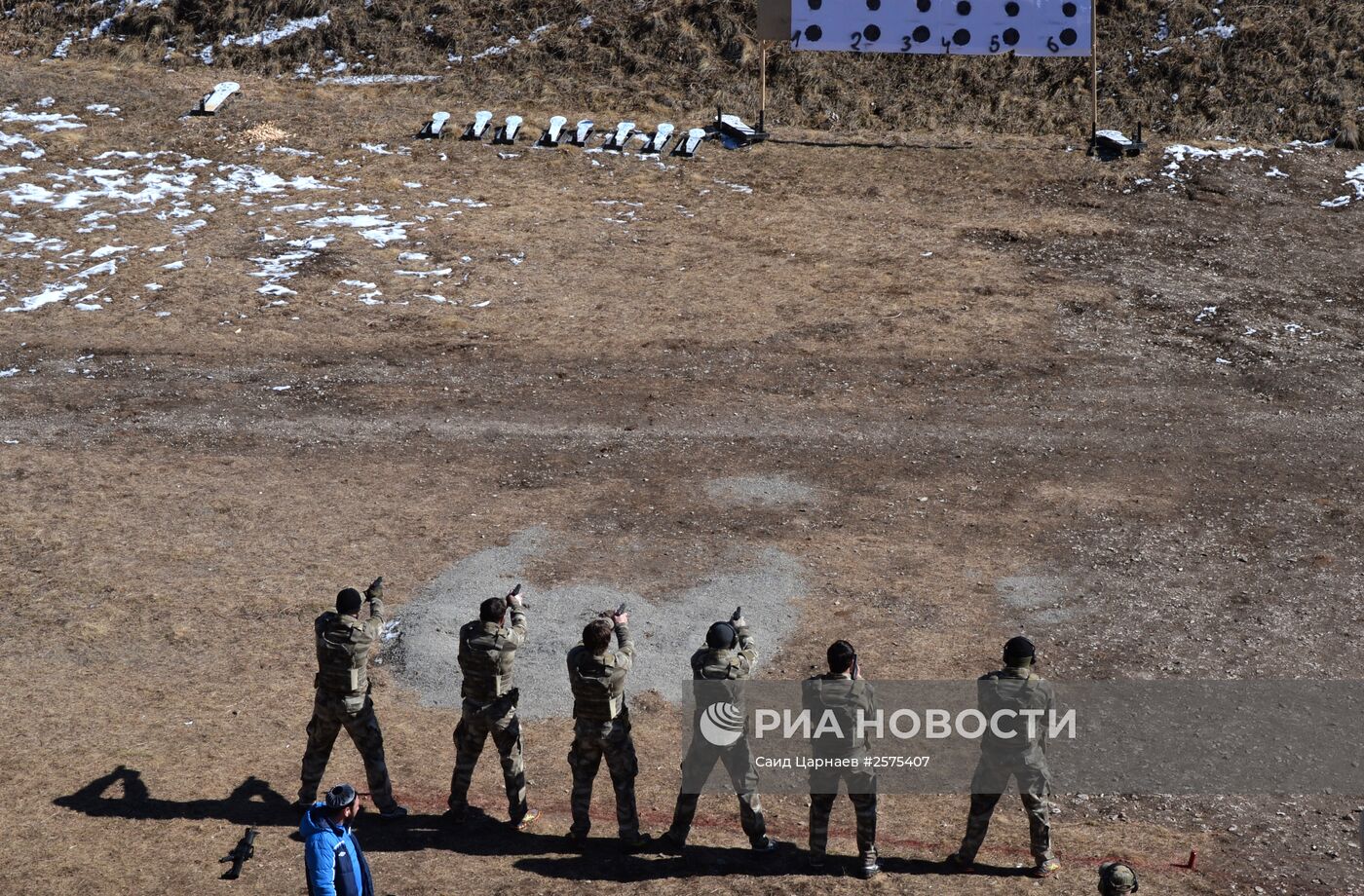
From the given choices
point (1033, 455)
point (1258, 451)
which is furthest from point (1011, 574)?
point (1258, 451)

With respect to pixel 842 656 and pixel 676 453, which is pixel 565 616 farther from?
pixel 842 656

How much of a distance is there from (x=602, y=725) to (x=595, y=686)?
1.18 feet

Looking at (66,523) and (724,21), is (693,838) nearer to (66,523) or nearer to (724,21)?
(66,523)

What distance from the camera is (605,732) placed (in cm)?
958

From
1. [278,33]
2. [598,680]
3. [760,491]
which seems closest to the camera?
[598,680]

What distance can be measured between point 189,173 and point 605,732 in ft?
61.5

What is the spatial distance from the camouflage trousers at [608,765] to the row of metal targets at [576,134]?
17566 mm

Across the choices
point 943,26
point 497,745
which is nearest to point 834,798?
point 497,745

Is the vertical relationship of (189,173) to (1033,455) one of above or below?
above

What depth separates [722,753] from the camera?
959cm

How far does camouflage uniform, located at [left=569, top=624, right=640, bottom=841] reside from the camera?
945 centimetres

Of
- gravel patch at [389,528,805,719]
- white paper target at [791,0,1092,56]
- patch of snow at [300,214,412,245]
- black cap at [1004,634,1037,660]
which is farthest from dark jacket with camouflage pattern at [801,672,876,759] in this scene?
white paper target at [791,0,1092,56]

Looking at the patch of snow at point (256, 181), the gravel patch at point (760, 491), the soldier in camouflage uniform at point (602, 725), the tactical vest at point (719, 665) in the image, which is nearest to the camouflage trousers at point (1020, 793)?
the tactical vest at point (719, 665)

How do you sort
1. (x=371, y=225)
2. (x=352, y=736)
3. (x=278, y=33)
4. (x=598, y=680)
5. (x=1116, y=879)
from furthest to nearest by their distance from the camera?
(x=278, y=33)
(x=371, y=225)
(x=352, y=736)
(x=598, y=680)
(x=1116, y=879)
